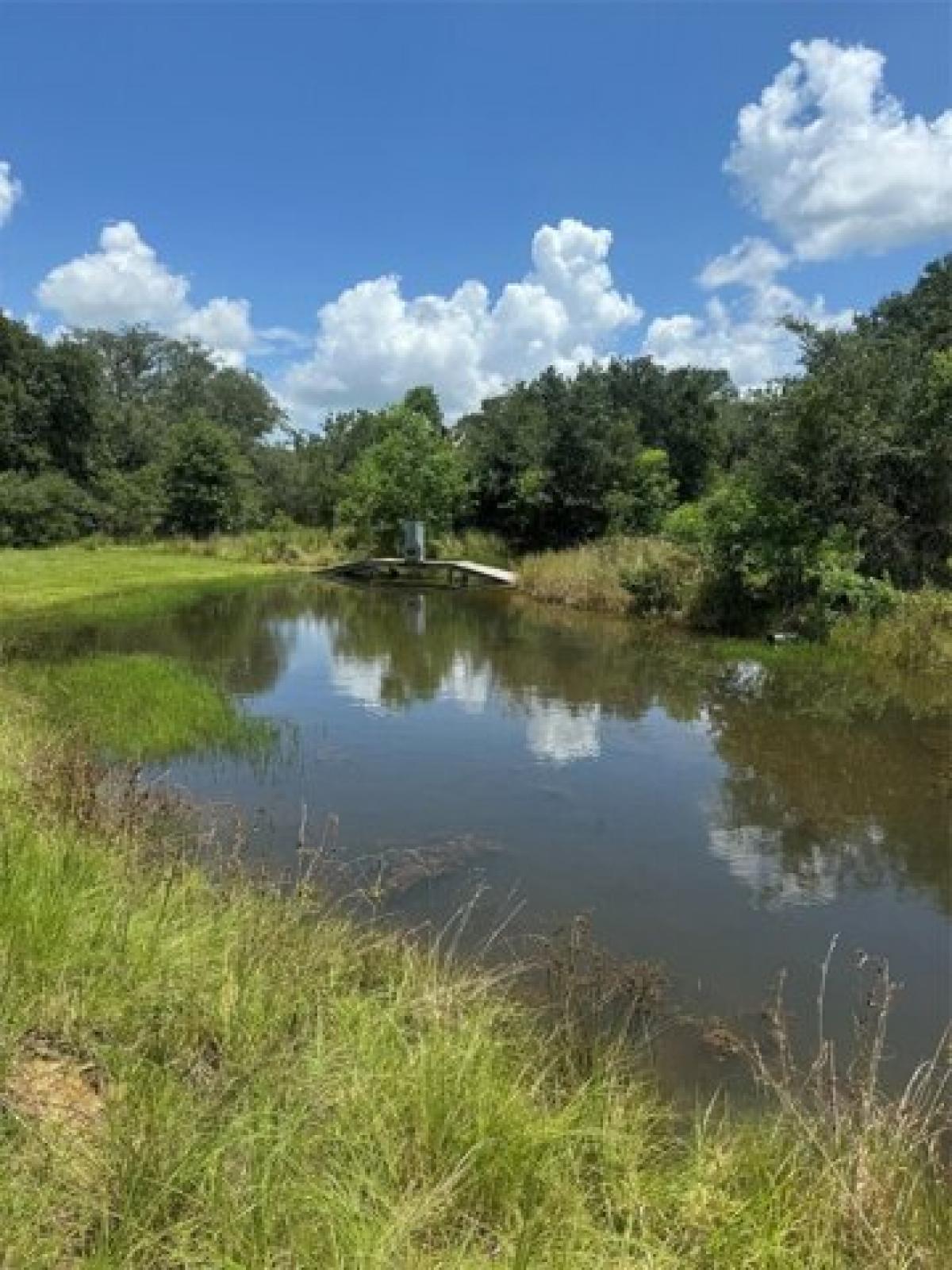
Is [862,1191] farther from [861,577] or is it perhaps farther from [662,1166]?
[861,577]

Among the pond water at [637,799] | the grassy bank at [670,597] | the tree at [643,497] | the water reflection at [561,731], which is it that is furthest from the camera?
the tree at [643,497]

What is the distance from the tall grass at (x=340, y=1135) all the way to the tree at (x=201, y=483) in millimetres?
39473

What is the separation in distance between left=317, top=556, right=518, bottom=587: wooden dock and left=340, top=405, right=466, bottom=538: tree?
6.68ft

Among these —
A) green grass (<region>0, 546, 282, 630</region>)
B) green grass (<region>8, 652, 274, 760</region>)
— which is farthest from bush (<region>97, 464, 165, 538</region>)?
green grass (<region>8, 652, 274, 760</region>)

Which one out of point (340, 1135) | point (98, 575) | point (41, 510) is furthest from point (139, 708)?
point (41, 510)

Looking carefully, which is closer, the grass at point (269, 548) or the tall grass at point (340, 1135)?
the tall grass at point (340, 1135)

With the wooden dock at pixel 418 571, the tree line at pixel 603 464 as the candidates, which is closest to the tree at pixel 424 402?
the tree line at pixel 603 464

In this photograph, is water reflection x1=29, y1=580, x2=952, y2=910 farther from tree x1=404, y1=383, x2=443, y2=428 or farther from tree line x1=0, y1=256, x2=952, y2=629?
tree x1=404, y1=383, x2=443, y2=428

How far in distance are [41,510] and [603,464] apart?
69.2ft

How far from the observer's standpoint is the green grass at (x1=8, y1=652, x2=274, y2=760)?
447 inches

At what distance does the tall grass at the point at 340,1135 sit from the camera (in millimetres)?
2885

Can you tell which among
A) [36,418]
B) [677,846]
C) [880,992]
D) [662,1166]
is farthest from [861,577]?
[36,418]

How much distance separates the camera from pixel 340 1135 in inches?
131

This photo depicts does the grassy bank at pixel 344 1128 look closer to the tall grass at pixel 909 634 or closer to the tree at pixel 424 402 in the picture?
the tall grass at pixel 909 634
